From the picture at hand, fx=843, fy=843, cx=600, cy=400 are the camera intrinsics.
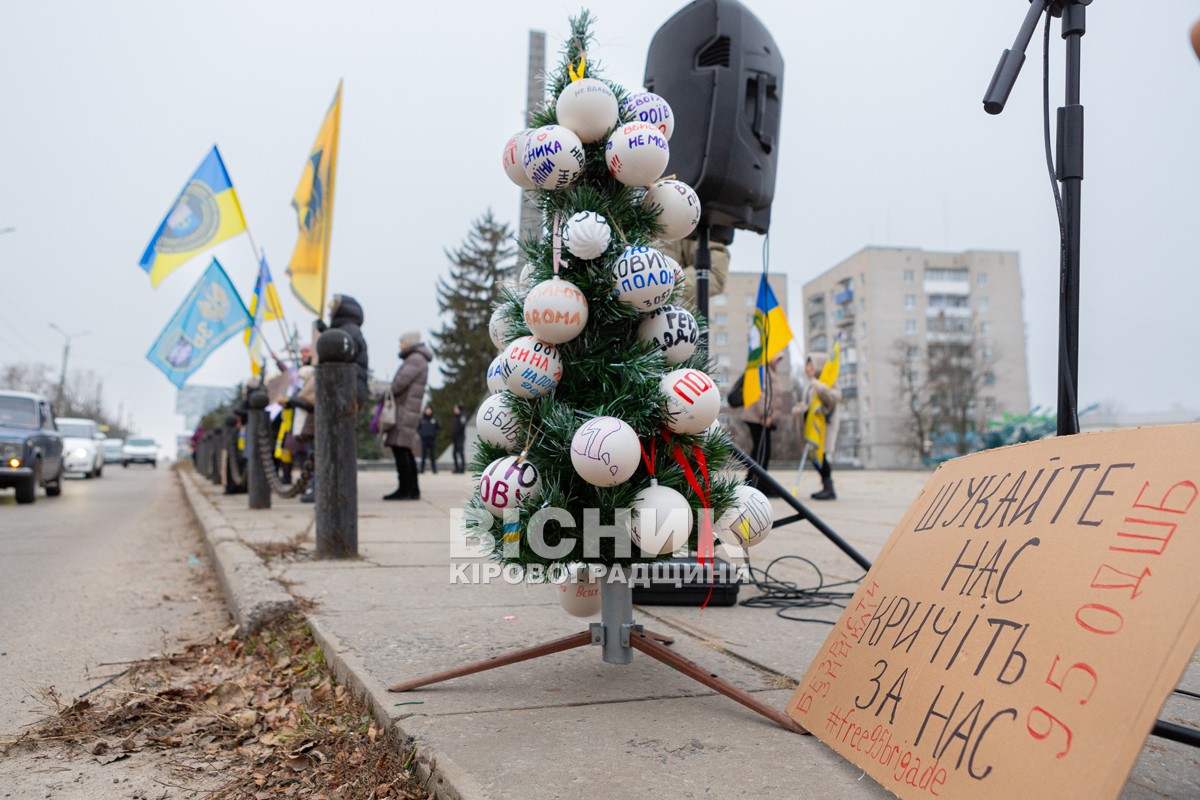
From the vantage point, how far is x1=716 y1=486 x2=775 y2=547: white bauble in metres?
2.24

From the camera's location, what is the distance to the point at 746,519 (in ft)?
7.37

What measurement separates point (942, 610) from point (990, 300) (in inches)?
3264

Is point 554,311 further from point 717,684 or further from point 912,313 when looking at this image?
point 912,313

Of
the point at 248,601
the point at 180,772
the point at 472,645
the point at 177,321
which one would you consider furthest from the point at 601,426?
the point at 177,321

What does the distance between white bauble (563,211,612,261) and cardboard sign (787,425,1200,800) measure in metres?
1.06

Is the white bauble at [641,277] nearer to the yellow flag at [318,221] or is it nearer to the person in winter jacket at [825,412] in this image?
the yellow flag at [318,221]

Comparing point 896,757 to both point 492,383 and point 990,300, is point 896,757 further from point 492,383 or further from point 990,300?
point 990,300

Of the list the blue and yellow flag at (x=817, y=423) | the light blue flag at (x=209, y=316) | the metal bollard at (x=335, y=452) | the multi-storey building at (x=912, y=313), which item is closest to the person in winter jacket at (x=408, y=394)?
the light blue flag at (x=209, y=316)

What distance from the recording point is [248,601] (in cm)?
348

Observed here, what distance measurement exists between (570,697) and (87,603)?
356cm

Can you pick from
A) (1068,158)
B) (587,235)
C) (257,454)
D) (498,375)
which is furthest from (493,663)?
(257,454)

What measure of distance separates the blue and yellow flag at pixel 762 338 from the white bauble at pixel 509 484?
2.18 meters

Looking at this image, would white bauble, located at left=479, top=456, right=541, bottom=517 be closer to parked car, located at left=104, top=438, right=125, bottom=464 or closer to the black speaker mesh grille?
the black speaker mesh grille

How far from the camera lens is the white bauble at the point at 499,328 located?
2.36 meters
